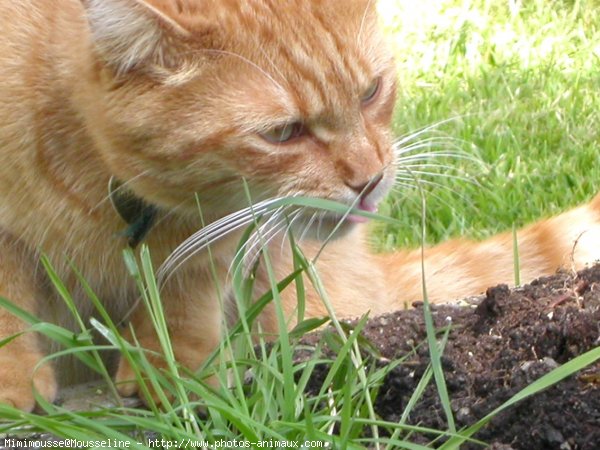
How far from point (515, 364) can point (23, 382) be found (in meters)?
1.17

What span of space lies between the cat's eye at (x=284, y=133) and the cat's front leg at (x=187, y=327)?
541 mm

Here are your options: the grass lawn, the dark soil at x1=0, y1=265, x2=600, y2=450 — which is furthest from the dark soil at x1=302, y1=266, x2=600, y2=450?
the grass lawn

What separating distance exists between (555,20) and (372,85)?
341 centimetres

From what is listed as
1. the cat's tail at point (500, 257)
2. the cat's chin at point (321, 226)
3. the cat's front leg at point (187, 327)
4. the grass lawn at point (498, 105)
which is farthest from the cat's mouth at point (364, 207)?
the cat's tail at point (500, 257)

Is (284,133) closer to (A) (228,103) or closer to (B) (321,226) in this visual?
(A) (228,103)

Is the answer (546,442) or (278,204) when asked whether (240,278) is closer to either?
(278,204)

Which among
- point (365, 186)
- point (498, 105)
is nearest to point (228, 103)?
point (365, 186)

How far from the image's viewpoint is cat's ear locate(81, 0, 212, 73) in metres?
2.43

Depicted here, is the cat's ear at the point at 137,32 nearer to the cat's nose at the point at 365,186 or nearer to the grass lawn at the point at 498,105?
the cat's nose at the point at 365,186

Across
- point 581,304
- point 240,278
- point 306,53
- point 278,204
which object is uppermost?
point 306,53

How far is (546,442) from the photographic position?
206cm

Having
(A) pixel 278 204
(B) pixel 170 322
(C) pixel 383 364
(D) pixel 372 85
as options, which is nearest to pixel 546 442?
(C) pixel 383 364

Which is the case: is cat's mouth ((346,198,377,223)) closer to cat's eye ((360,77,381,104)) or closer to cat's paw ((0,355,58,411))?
cat's eye ((360,77,381,104))

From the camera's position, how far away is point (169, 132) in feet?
8.25
